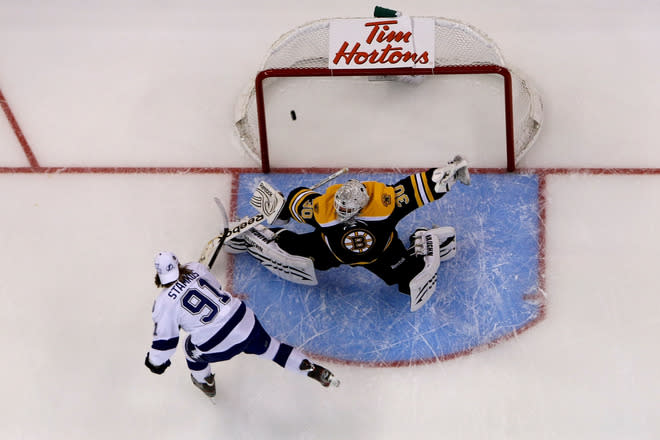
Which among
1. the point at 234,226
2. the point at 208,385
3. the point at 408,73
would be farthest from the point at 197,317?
the point at 408,73

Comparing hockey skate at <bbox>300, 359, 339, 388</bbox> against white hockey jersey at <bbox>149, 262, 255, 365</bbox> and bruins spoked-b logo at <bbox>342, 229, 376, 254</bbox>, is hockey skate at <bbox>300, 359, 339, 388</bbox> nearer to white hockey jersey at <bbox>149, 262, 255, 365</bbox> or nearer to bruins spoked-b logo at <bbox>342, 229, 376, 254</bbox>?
white hockey jersey at <bbox>149, 262, 255, 365</bbox>

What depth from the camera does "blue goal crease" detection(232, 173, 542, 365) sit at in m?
4.37

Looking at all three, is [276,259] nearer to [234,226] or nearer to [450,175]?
[234,226]

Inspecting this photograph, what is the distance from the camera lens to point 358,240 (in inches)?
156

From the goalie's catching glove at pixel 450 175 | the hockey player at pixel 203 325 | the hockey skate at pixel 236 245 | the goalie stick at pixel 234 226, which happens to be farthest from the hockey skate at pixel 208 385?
the goalie's catching glove at pixel 450 175

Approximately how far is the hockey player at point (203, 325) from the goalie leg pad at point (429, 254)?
61 cm

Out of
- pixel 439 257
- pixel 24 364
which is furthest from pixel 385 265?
pixel 24 364

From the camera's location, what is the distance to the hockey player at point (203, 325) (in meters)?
3.79

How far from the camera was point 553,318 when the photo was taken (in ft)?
14.3

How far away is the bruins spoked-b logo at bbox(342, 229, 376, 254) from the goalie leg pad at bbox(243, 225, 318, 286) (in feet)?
1.23

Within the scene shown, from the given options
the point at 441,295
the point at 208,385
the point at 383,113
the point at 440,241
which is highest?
the point at 383,113

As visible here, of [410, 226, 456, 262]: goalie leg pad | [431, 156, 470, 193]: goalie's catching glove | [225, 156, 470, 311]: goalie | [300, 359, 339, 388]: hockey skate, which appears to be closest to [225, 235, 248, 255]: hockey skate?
[225, 156, 470, 311]: goalie

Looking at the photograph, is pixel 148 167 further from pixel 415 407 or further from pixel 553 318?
pixel 553 318

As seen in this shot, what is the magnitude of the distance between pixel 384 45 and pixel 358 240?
105 centimetres
